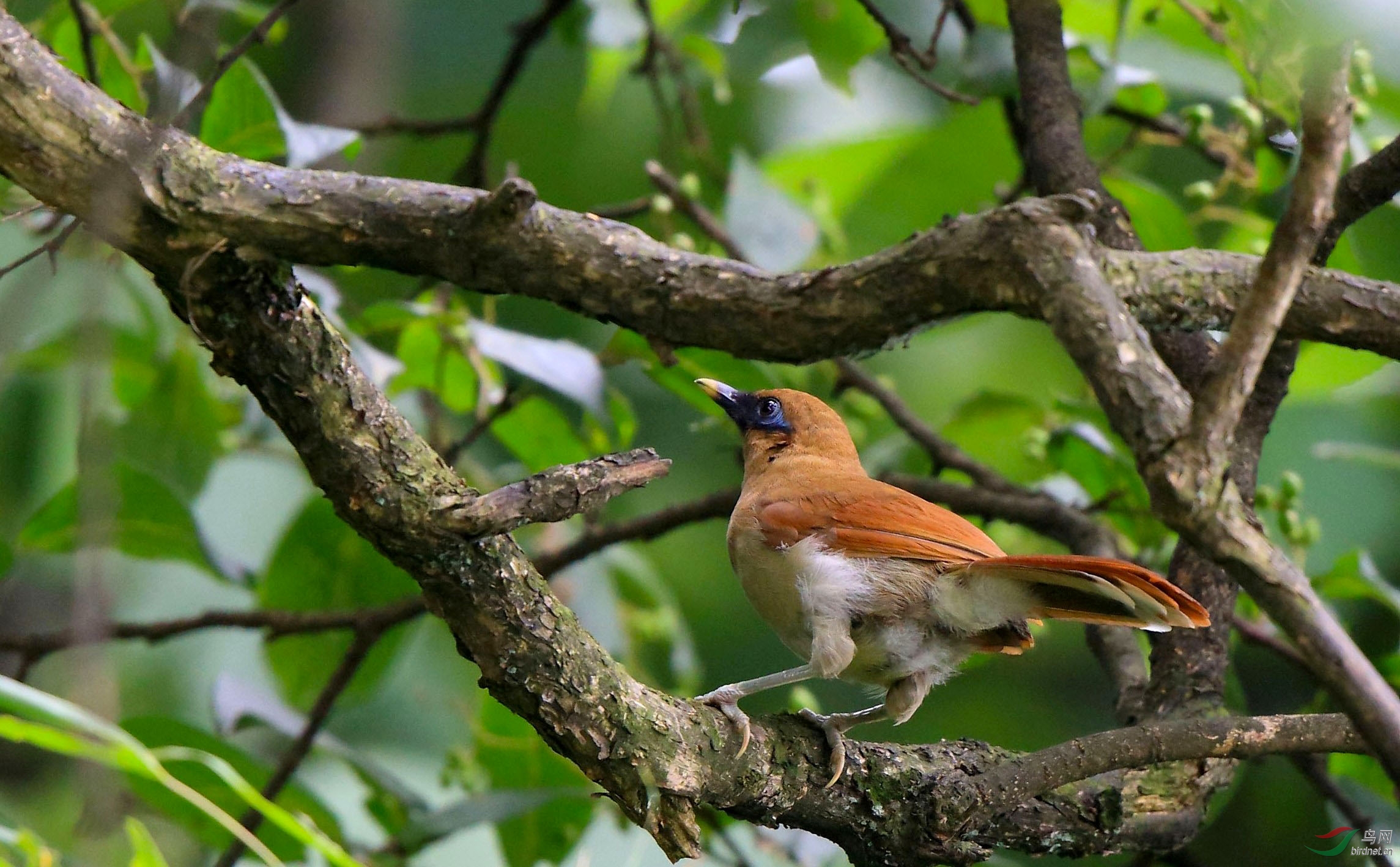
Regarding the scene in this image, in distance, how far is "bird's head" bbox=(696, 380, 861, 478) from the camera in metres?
3.74

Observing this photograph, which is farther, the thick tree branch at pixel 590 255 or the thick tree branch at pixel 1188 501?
the thick tree branch at pixel 590 255

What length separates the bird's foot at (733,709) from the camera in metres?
2.34

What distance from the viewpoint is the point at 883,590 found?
9.66 ft

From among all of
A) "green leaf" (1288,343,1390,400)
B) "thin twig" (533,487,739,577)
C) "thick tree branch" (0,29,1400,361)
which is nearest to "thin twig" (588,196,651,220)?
"thin twig" (533,487,739,577)

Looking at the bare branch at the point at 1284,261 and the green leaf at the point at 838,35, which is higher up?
the green leaf at the point at 838,35

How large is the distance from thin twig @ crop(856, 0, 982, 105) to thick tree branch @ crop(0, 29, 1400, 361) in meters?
1.40

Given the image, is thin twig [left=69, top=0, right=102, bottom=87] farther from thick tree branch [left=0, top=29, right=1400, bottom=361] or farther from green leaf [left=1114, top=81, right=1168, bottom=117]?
green leaf [left=1114, top=81, right=1168, bottom=117]

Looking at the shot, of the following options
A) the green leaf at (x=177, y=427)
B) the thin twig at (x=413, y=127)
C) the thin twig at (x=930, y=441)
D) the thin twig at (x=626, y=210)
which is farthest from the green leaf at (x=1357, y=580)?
the green leaf at (x=177, y=427)

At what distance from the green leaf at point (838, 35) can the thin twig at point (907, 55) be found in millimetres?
512

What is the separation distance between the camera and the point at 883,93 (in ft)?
20.0

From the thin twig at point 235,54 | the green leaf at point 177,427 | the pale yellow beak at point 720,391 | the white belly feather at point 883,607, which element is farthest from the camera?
the green leaf at point 177,427

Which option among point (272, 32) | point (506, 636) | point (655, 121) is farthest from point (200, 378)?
point (655, 121)

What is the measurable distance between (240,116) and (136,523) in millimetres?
1275

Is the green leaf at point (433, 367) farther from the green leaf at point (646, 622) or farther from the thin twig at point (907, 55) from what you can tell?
the thin twig at point (907, 55)
